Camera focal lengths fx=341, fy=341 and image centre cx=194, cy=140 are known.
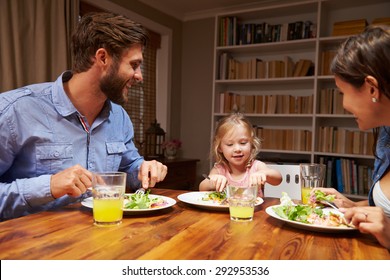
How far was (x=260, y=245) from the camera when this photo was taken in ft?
2.78

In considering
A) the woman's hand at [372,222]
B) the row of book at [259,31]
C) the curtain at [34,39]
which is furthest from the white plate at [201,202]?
the row of book at [259,31]

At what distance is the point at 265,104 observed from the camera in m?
3.91

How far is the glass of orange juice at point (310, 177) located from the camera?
130cm

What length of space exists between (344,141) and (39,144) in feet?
9.89

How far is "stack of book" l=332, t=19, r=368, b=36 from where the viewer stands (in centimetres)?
332

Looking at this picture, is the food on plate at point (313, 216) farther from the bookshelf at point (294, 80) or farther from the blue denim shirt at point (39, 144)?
the bookshelf at point (294, 80)

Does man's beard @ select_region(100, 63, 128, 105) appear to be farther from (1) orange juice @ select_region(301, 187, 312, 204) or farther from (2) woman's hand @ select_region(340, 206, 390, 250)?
(2) woman's hand @ select_region(340, 206, 390, 250)

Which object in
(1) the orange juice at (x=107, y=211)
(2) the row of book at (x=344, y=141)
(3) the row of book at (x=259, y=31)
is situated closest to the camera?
(1) the orange juice at (x=107, y=211)

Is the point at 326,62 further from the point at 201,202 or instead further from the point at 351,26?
the point at 201,202

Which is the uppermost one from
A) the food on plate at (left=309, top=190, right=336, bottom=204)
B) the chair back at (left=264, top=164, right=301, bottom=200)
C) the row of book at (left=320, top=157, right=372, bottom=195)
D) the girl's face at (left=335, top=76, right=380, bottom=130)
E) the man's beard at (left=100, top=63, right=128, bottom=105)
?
the man's beard at (left=100, top=63, right=128, bottom=105)

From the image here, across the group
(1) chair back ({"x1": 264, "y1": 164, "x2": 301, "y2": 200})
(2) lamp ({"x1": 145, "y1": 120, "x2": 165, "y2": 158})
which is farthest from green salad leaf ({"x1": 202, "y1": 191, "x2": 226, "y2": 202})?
(2) lamp ({"x1": 145, "y1": 120, "x2": 165, "y2": 158})

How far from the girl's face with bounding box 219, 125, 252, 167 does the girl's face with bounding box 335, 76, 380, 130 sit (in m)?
0.92

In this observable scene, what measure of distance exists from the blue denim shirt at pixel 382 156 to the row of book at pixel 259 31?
254cm

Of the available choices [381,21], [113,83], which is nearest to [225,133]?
[113,83]
